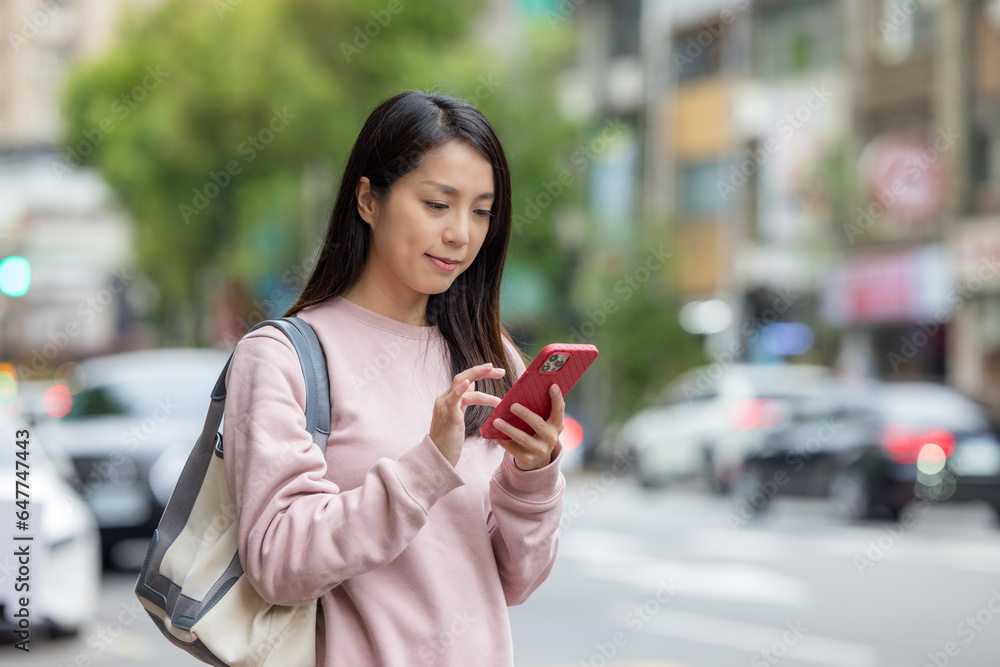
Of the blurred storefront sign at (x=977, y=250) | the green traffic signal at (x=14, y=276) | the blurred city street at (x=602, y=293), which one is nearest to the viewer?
the blurred city street at (x=602, y=293)

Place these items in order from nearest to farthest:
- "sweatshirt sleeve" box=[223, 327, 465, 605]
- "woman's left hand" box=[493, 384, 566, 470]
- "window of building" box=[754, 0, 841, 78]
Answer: "sweatshirt sleeve" box=[223, 327, 465, 605]
"woman's left hand" box=[493, 384, 566, 470]
"window of building" box=[754, 0, 841, 78]

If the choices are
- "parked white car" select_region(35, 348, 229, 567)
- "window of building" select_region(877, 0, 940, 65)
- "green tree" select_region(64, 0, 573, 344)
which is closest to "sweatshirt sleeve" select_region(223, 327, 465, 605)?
"parked white car" select_region(35, 348, 229, 567)

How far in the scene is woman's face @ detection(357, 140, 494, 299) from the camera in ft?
6.73

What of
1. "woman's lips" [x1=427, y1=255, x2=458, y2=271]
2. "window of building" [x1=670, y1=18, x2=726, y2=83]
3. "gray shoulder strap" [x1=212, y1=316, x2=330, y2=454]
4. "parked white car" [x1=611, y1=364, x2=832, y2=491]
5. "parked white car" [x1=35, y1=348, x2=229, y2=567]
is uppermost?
"window of building" [x1=670, y1=18, x2=726, y2=83]

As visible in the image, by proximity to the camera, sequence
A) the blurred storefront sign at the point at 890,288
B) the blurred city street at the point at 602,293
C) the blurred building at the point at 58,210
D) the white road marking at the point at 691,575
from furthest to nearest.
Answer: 1. the blurred building at the point at 58,210
2. the blurred storefront sign at the point at 890,288
3. the white road marking at the point at 691,575
4. the blurred city street at the point at 602,293

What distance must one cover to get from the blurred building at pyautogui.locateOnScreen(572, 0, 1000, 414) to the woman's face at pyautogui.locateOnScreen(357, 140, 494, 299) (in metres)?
19.2

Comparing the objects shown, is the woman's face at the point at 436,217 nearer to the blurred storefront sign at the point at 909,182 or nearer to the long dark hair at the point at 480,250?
the long dark hair at the point at 480,250

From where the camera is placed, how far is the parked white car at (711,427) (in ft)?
57.2

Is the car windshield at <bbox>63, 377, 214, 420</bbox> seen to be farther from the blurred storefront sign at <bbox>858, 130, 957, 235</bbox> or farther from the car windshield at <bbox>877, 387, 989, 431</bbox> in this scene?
the blurred storefront sign at <bbox>858, 130, 957, 235</bbox>

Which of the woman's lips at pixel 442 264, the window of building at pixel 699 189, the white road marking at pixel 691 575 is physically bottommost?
the white road marking at pixel 691 575

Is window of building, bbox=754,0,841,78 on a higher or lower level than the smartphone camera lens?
higher

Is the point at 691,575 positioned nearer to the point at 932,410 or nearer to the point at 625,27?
the point at 932,410

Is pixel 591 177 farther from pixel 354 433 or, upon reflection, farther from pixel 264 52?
pixel 354 433

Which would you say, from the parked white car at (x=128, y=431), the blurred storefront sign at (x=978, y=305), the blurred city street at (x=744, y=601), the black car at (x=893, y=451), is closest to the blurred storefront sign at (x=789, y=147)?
the blurred storefront sign at (x=978, y=305)
